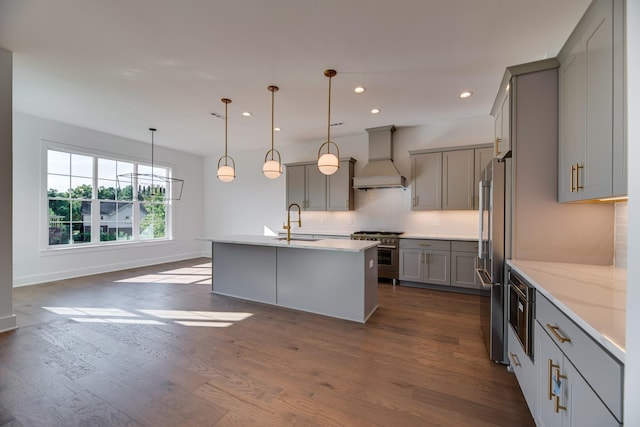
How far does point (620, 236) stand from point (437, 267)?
265cm

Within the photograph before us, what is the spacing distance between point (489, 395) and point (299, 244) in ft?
7.25

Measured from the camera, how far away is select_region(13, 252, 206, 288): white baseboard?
457cm

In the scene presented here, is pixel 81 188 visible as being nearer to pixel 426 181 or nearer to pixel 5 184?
pixel 5 184

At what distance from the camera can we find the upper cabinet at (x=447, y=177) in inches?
171

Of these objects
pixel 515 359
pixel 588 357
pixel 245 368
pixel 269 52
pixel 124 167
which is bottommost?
pixel 245 368

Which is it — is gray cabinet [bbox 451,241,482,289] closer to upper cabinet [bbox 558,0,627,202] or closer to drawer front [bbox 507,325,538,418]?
drawer front [bbox 507,325,538,418]

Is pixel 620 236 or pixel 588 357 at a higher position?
pixel 620 236

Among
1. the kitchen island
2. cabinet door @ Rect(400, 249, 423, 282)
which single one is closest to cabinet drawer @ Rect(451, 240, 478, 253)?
cabinet door @ Rect(400, 249, 423, 282)

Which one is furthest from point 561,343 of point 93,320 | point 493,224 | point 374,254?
point 93,320

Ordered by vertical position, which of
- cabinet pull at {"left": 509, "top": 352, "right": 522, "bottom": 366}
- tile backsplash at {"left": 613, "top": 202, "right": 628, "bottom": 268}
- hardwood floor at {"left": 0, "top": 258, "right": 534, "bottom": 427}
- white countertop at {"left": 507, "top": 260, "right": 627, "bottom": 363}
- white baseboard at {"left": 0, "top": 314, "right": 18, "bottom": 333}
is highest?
tile backsplash at {"left": 613, "top": 202, "right": 628, "bottom": 268}

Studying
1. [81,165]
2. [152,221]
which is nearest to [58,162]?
[81,165]

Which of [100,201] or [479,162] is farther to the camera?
[100,201]

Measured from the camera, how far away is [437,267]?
4.38m

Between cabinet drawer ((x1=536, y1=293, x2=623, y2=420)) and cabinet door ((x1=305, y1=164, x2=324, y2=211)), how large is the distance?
14.6 ft
